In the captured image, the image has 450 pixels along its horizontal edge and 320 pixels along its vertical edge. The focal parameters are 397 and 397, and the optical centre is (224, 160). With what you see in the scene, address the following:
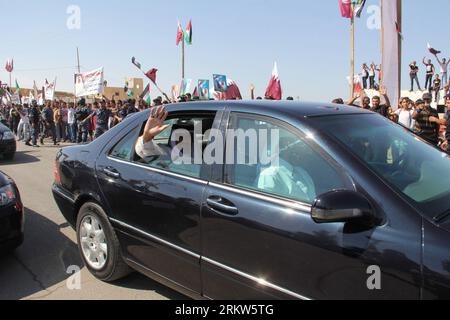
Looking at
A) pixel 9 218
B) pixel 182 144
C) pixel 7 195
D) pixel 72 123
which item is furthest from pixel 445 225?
pixel 72 123

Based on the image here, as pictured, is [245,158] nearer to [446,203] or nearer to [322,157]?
[322,157]

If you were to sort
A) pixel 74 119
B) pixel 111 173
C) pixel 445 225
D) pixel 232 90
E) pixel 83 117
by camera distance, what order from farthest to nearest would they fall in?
1. pixel 74 119
2. pixel 83 117
3. pixel 232 90
4. pixel 111 173
5. pixel 445 225

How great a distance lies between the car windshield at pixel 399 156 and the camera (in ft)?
7.01

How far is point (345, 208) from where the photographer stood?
1.93 meters

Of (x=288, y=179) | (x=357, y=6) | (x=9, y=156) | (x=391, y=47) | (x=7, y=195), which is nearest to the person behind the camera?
(x=288, y=179)

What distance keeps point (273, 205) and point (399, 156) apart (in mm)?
921

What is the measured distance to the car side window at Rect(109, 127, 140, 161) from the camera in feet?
11.4

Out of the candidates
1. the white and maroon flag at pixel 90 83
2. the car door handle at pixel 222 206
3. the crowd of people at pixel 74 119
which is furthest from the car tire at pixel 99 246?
the white and maroon flag at pixel 90 83

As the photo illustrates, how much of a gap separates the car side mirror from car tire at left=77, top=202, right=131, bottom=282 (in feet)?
6.72

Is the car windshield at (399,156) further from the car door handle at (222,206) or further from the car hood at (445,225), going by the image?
the car door handle at (222,206)

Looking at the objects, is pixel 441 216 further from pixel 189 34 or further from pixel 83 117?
pixel 189 34

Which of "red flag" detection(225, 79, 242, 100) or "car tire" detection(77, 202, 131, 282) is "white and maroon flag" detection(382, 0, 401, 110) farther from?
"car tire" detection(77, 202, 131, 282)
